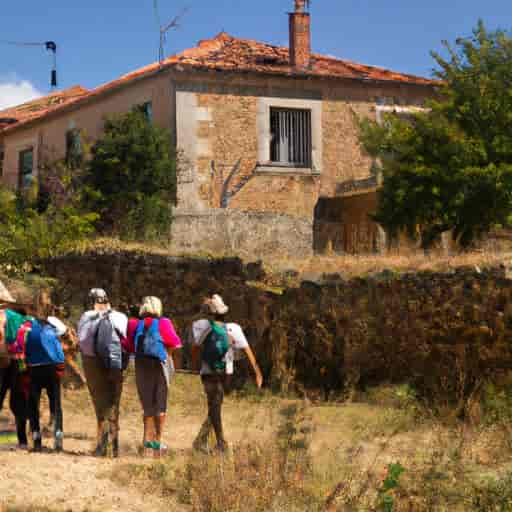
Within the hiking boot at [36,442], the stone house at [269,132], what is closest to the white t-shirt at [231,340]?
the hiking boot at [36,442]

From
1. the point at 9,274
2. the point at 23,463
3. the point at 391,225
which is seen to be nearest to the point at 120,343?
the point at 23,463

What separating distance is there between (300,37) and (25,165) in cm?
954

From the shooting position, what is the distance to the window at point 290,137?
21.6m

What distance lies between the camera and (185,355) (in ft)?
48.5

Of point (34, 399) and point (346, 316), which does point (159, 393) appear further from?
point (346, 316)

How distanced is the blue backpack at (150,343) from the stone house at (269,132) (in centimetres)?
960

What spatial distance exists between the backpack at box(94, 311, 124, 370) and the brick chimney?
14178 millimetres

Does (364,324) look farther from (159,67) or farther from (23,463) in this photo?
(159,67)

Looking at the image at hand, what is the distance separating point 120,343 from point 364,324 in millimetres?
4732

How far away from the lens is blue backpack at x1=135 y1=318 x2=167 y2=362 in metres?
9.05

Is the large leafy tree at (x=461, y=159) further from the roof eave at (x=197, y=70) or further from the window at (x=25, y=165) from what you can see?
the window at (x=25, y=165)

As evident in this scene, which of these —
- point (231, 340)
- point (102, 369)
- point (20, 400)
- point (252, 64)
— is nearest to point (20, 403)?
point (20, 400)

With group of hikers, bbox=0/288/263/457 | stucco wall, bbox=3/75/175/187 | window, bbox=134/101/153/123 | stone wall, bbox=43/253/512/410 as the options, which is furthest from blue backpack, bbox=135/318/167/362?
window, bbox=134/101/153/123

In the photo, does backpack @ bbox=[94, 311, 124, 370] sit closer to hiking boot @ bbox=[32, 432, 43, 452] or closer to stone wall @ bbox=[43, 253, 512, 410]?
hiking boot @ bbox=[32, 432, 43, 452]
